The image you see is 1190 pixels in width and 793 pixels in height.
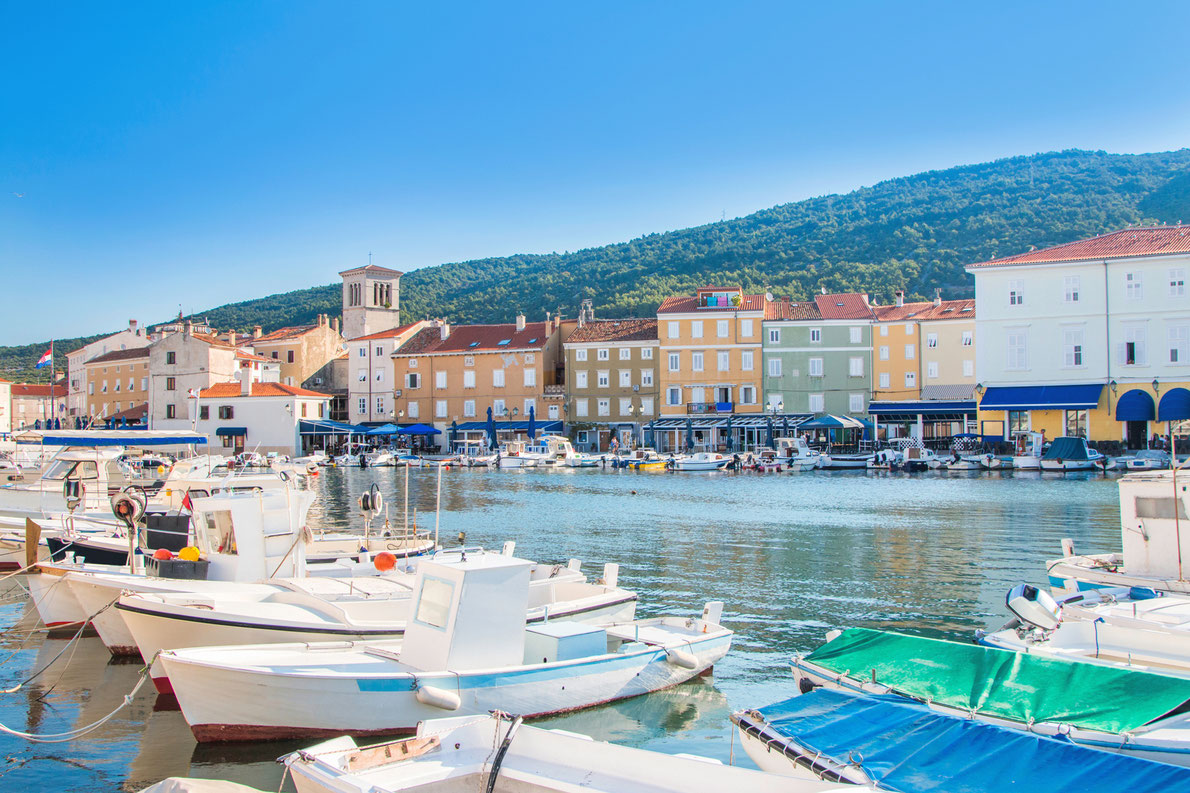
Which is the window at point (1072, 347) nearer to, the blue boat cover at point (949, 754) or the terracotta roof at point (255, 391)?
the blue boat cover at point (949, 754)

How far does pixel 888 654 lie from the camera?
402 inches

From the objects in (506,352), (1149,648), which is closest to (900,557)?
(1149,648)

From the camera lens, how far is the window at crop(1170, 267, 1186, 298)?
50125 mm

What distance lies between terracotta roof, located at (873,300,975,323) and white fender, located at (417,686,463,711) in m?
63.6

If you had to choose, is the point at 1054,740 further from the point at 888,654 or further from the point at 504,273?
the point at 504,273

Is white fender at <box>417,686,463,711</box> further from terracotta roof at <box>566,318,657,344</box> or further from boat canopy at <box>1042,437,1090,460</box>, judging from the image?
terracotta roof at <box>566,318,657,344</box>

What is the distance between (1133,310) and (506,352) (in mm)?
42683

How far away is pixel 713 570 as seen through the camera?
70.0ft

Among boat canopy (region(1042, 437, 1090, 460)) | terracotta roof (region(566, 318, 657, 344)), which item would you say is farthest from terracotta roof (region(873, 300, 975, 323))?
boat canopy (region(1042, 437, 1090, 460))

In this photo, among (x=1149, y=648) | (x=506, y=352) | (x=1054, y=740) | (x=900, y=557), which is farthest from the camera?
(x=506, y=352)

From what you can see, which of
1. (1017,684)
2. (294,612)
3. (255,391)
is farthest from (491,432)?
(1017,684)

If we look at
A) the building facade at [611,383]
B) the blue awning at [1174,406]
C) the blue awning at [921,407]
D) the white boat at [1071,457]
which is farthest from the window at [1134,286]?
the building facade at [611,383]

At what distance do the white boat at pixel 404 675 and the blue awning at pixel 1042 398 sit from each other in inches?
1857

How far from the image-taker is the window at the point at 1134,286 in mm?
50906
